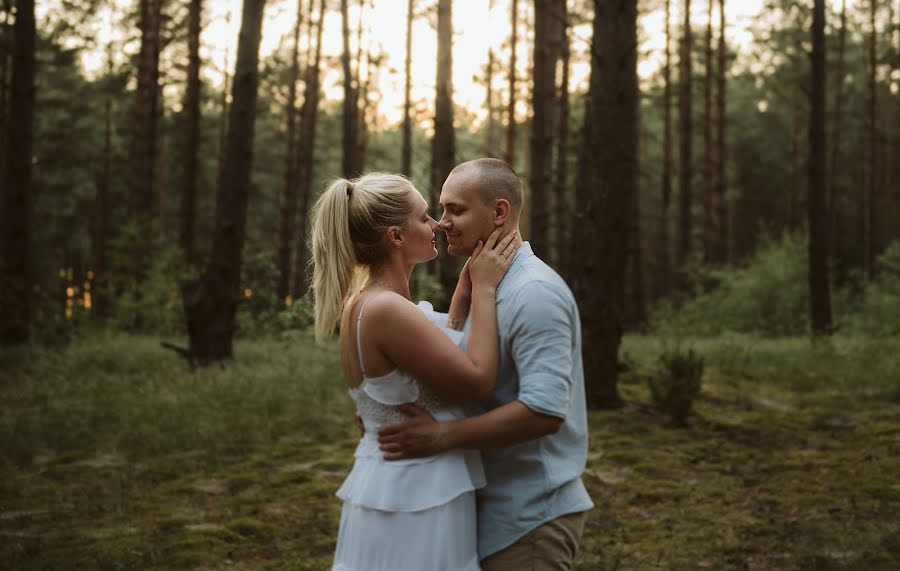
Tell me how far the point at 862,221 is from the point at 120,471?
4114 centimetres

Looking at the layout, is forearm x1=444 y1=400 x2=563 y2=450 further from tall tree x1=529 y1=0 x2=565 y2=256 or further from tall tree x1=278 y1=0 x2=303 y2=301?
tall tree x1=278 y1=0 x2=303 y2=301

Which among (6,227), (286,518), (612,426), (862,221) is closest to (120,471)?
(286,518)

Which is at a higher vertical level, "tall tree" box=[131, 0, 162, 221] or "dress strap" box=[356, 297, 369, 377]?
"tall tree" box=[131, 0, 162, 221]

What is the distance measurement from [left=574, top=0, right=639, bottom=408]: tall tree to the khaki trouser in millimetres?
7929

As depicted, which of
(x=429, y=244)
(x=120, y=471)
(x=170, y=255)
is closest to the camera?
(x=429, y=244)

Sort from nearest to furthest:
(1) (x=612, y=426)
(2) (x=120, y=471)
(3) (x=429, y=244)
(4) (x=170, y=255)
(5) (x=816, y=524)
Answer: (3) (x=429, y=244)
(5) (x=816, y=524)
(2) (x=120, y=471)
(1) (x=612, y=426)
(4) (x=170, y=255)

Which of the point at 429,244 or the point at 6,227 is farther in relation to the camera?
the point at 6,227

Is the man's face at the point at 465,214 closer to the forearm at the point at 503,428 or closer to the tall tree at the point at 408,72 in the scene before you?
the forearm at the point at 503,428

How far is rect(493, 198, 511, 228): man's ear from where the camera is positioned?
2.94 m

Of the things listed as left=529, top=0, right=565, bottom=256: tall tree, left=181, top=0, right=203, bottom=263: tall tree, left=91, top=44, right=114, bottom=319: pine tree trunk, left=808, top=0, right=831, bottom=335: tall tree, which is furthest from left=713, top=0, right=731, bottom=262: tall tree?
left=91, top=44, right=114, bottom=319: pine tree trunk

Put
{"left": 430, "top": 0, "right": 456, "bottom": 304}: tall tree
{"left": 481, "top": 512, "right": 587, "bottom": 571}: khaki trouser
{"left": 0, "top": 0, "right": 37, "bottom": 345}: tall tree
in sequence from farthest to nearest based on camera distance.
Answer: {"left": 0, "top": 0, "right": 37, "bottom": 345}: tall tree < {"left": 430, "top": 0, "right": 456, "bottom": 304}: tall tree < {"left": 481, "top": 512, "right": 587, "bottom": 571}: khaki trouser

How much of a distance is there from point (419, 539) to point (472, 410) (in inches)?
17.6

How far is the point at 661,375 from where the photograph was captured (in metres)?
10.7

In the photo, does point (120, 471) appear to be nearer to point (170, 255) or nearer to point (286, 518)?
point (286, 518)
